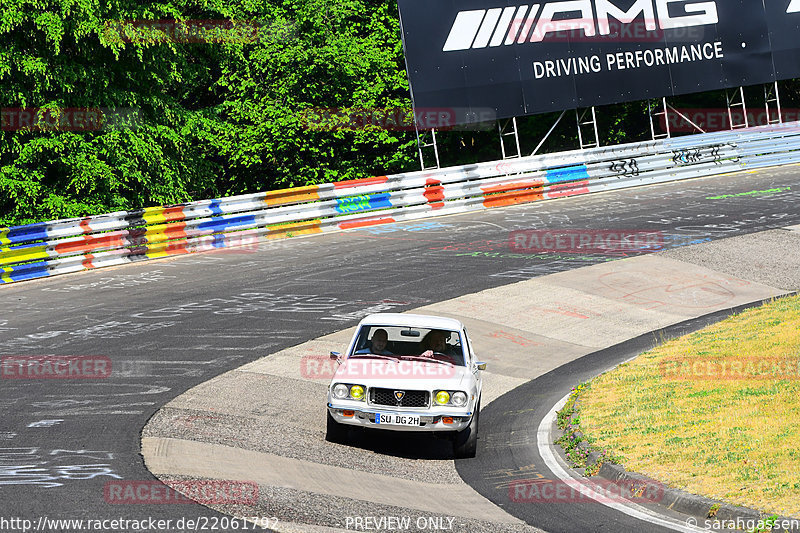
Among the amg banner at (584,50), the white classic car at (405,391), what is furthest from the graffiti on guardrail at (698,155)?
the white classic car at (405,391)

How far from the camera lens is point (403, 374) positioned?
10.9 m

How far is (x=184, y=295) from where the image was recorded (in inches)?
739

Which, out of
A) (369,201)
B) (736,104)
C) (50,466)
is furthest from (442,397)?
(736,104)

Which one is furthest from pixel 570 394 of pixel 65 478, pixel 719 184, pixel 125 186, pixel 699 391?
pixel 719 184

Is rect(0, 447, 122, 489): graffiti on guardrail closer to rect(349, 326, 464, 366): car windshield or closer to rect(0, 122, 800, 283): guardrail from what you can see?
rect(349, 326, 464, 366): car windshield

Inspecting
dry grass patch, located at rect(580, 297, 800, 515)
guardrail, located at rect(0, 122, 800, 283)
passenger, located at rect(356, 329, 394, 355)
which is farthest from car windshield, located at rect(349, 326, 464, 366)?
guardrail, located at rect(0, 122, 800, 283)

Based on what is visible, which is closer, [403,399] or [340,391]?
[403,399]

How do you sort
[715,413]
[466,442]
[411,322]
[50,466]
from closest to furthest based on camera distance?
[50,466] → [466,442] → [715,413] → [411,322]

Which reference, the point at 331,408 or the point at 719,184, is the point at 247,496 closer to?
the point at 331,408

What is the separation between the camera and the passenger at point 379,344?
1160cm

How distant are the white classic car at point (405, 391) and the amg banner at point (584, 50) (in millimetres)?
17515

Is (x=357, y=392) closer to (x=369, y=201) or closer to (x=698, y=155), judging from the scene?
(x=369, y=201)

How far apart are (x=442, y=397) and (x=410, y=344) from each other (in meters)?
1.47

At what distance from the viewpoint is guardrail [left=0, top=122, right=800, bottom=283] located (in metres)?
21.3
